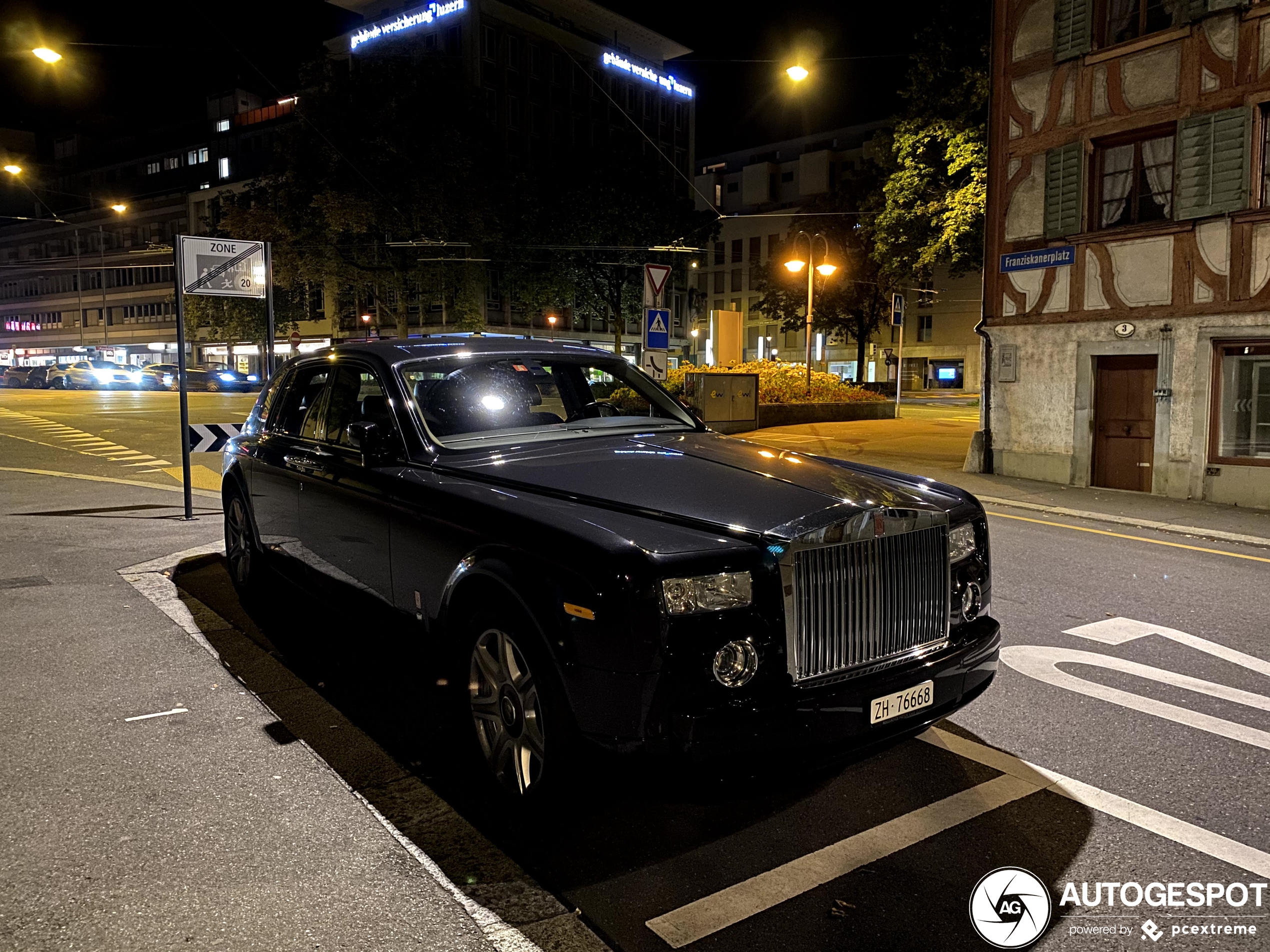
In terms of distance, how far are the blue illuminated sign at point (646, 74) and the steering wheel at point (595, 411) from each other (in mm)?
66286

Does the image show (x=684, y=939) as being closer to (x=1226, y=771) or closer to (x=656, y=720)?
(x=656, y=720)

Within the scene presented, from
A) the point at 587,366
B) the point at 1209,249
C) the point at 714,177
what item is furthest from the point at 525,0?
the point at 587,366

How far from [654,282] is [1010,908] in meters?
12.1

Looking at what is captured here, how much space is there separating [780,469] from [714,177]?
292 ft

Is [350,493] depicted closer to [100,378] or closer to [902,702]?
[902,702]

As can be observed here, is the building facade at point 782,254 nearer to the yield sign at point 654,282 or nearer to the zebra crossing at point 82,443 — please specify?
the zebra crossing at point 82,443

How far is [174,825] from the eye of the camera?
11.4 ft

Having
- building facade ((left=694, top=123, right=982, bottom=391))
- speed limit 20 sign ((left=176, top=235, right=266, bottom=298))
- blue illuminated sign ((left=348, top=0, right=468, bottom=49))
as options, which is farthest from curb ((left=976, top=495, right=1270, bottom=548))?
blue illuminated sign ((left=348, top=0, right=468, bottom=49))

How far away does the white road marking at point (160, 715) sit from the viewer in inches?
178

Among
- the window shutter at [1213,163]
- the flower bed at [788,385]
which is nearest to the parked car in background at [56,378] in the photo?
the flower bed at [788,385]

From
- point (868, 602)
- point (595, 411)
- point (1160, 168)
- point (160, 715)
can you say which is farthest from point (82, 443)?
point (868, 602)

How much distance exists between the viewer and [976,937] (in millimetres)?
2818

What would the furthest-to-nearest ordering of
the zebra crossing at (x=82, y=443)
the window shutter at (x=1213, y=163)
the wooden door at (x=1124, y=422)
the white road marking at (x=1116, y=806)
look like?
the zebra crossing at (x=82, y=443), the wooden door at (x=1124, y=422), the window shutter at (x=1213, y=163), the white road marking at (x=1116, y=806)

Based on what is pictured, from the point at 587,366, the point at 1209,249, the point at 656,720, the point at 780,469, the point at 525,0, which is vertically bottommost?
the point at 656,720
